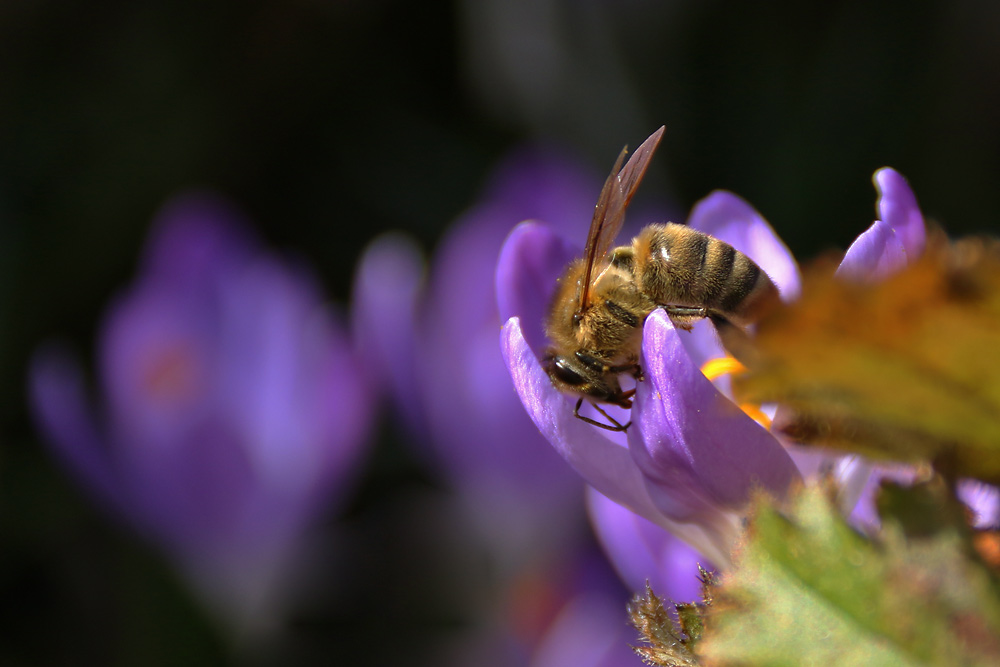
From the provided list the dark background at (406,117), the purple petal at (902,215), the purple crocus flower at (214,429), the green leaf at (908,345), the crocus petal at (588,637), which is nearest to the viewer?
the green leaf at (908,345)

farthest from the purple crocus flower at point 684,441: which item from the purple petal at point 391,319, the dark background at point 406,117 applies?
the dark background at point 406,117

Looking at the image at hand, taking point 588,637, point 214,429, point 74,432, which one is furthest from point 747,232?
point 74,432

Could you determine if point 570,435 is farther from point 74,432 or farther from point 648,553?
point 74,432

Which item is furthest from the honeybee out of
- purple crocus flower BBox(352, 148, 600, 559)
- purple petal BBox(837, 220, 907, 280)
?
purple crocus flower BBox(352, 148, 600, 559)

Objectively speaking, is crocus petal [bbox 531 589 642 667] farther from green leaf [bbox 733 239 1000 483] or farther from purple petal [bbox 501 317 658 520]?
green leaf [bbox 733 239 1000 483]

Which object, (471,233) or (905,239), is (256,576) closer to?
(471,233)

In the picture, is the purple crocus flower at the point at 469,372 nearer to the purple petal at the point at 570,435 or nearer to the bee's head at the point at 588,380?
the bee's head at the point at 588,380

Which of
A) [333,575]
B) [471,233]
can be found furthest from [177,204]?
[333,575]

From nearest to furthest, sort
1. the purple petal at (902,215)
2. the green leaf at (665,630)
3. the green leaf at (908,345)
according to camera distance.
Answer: the green leaf at (908,345) < the green leaf at (665,630) < the purple petal at (902,215)
